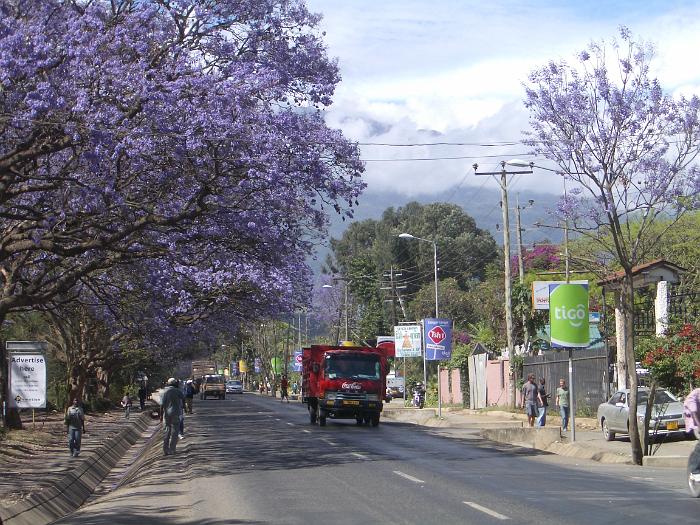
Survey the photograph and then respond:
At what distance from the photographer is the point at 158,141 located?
19.5 meters

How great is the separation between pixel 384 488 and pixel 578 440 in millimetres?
14020

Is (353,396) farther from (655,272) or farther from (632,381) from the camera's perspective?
(632,381)

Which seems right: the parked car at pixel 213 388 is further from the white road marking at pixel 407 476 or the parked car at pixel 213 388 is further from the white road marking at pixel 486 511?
the white road marking at pixel 486 511

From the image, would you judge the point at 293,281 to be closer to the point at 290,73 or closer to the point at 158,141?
the point at 290,73

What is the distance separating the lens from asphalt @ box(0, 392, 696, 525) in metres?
18.7

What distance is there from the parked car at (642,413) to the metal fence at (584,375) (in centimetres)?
638

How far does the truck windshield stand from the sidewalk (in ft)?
13.8

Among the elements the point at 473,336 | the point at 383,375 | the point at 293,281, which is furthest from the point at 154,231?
the point at 473,336

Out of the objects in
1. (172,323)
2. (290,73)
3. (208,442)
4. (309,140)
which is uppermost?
(290,73)

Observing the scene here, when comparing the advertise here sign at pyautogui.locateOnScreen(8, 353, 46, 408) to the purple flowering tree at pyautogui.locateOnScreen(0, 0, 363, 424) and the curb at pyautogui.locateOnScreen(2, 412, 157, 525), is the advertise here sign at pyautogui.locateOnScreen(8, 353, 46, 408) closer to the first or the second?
the curb at pyautogui.locateOnScreen(2, 412, 157, 525)

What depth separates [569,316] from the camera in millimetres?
26219

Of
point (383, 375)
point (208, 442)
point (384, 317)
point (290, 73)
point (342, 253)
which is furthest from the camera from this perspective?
point (342, 253)

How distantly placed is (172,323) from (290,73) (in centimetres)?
2000

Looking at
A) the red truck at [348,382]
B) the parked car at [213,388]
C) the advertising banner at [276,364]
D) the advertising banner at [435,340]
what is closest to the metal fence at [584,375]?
the advertising banner at [435,340]
